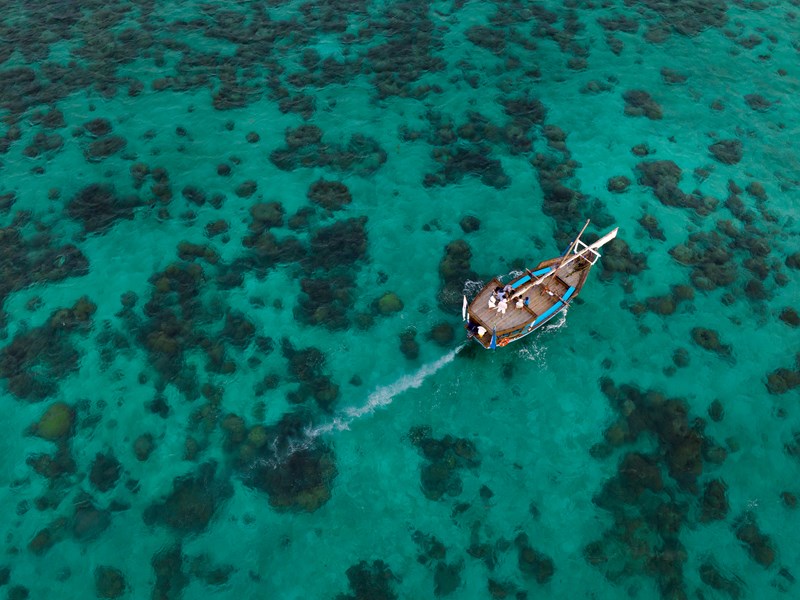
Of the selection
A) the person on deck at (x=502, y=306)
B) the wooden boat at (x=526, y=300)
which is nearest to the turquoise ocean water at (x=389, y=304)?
the wooden boat at (x=526, y=300)

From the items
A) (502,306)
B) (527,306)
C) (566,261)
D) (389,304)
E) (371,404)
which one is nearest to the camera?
(502,306)

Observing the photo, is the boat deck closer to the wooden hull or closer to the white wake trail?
the wooden hull

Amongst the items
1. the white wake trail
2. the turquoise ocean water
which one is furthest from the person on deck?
the white wake trail

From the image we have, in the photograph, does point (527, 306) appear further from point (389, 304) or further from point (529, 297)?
point (389, 304)

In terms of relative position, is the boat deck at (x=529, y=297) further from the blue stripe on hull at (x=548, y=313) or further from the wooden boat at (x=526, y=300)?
the blue stripe on hull at (x=548, y=313)

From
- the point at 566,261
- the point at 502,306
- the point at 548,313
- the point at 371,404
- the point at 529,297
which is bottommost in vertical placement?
the point at 371,404

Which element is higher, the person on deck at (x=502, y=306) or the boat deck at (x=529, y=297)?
the person on deck at (x=502, y=306)

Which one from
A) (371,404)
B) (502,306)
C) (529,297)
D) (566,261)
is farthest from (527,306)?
(371,404)
